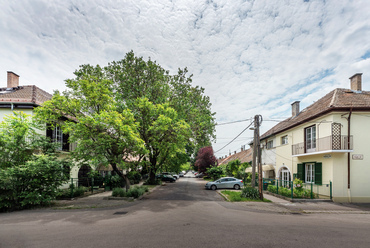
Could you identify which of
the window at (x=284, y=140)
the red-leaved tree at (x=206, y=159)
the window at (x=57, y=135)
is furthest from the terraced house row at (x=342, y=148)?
the red-leaved tree at (x=206, y=159)

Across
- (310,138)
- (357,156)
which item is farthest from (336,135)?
(310,138)

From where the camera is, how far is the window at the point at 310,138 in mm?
15137

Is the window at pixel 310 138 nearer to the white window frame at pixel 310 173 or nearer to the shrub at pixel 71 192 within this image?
the white window frame at pixel 310 173

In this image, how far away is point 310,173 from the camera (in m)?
15.6

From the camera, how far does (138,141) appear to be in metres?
12.5

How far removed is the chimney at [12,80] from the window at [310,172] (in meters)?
27.2

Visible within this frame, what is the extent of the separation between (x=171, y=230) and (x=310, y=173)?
1389 centimetres

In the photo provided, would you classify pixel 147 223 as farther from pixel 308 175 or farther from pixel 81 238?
pixel 308 175

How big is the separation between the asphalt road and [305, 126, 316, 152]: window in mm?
6341

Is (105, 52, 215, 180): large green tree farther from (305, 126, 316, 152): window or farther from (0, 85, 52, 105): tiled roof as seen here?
(305, 126, 316, 152): window

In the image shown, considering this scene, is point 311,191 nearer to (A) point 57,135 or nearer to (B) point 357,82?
(B) point 357,82

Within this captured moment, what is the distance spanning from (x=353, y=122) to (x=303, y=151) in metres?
4.06

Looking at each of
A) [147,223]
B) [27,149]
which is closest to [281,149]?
[147,223]

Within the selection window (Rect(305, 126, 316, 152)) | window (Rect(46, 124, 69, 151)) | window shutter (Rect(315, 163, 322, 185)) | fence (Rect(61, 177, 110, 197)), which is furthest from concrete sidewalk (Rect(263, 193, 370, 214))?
window (Rect(46, 124, 69, 151))
